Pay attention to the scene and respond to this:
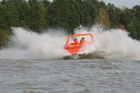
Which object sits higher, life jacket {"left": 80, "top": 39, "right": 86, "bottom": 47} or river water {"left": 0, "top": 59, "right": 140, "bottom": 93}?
life jacket {"left": 80, "top": 39, "right": 86, "bottom": 47}

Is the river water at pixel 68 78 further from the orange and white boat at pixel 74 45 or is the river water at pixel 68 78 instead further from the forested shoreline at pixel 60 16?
the forested shoreline at pixel 60 16

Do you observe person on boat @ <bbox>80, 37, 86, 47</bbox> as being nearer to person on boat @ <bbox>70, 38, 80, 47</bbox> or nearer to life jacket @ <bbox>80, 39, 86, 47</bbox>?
life jacket @ <bbox>80, 39, 86, 47</bbox>

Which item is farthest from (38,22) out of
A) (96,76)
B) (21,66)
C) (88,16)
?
(96,76)

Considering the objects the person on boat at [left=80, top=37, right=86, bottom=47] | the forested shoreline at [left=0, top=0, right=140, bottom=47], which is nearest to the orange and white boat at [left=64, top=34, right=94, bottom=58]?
the person on boat at [left=80, top=37, right=86, bottom=47]

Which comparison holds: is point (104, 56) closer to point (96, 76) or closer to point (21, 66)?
point (21, 66)

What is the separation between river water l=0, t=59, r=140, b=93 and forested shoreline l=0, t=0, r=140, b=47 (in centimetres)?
3134

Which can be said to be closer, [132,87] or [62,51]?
[132,87]

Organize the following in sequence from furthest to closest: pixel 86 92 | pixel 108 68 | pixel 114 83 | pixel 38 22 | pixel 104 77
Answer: pixel 38 22
pixel 108 68
pixel 104 77
pixel 114 83
pixel 86 92

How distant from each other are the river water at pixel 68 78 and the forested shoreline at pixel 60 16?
3134cm

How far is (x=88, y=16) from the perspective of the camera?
8031cm

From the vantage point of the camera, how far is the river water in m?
20.6

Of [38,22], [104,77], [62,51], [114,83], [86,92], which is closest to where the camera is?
[86,92]

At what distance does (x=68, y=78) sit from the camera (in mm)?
24141

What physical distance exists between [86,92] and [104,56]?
1892 centimetres
